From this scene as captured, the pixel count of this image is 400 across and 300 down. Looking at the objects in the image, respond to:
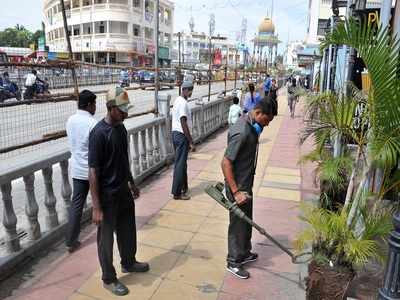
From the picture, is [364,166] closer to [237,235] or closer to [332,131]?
[332,131]

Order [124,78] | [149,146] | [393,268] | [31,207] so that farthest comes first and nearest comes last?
[124,78]
[149,146]
[31,207]
[393,268]

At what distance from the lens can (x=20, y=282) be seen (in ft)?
11.6

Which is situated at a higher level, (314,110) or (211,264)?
(314,110)

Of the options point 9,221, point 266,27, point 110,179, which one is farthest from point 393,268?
point 266,27

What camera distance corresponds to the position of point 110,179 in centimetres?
328

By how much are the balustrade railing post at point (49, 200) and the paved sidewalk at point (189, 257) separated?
432 mm

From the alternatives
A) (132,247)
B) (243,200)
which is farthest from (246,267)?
(132,247)

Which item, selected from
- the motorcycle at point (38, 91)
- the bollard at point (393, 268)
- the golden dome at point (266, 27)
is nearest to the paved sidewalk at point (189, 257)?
the bollard at point (393, 268)

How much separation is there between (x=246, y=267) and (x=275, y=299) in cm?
58

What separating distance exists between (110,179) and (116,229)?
1.84 feet

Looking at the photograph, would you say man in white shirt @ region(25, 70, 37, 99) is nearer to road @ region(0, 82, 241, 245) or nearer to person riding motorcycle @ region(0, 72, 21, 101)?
person riding motorcycle @ region(0, 72, 21, 101)

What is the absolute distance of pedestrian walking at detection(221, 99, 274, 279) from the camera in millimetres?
3428

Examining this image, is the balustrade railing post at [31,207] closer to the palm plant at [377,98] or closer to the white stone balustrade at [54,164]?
the white stone balustrade at [54,164]

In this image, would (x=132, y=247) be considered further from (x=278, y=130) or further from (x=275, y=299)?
(x=278, y=130)
